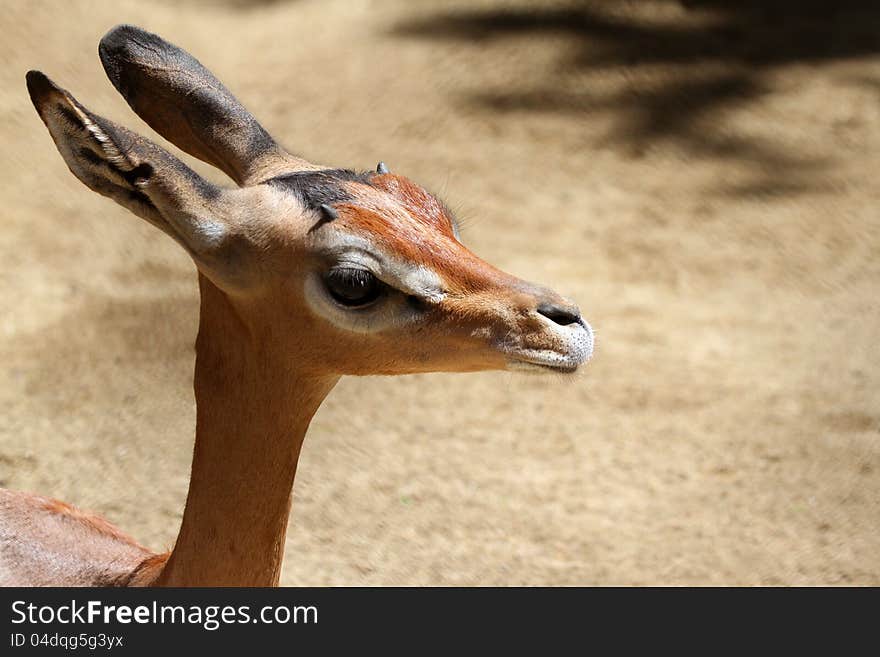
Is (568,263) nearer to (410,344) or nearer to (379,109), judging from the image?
(379,109)

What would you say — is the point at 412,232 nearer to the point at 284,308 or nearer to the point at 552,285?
the point at 284,308

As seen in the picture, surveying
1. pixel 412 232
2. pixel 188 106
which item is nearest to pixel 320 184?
pixel 412 232

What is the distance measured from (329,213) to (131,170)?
0.49 m

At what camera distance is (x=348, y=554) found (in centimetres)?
514

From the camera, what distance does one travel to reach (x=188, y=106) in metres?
3.43

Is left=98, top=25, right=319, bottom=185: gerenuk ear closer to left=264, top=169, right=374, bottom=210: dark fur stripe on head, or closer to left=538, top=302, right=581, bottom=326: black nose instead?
left=264, top=169, right=374, bottom=210: dark fur stripe on head

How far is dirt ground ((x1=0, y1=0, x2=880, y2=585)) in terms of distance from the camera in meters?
5.38

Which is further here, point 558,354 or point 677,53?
point 677,53

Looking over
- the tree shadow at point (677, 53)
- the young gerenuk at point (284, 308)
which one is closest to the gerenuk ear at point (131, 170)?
the young gerenuk at point (284, 308)

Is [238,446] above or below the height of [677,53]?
below

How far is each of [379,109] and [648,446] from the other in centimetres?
429

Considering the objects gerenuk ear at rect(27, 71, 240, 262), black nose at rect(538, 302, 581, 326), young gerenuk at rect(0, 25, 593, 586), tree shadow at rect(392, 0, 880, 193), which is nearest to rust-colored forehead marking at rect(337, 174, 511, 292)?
young gerenuk at rect(0, 25, 593, 586)

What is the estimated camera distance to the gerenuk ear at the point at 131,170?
266cm

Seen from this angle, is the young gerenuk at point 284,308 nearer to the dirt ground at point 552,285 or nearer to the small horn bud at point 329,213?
the small horn bud at point 329,213
